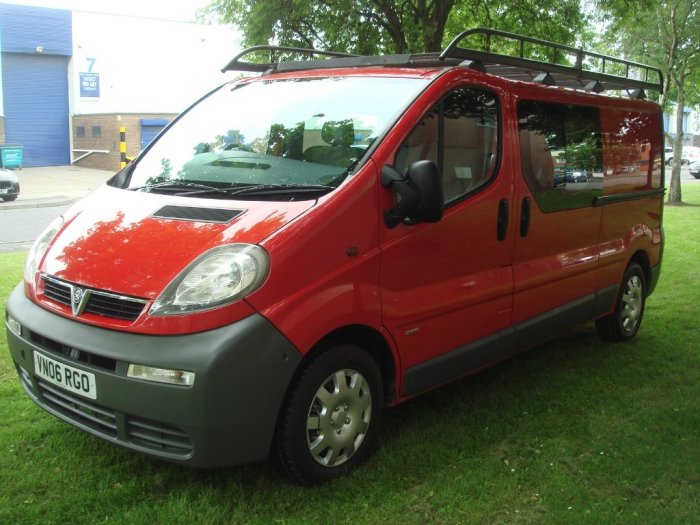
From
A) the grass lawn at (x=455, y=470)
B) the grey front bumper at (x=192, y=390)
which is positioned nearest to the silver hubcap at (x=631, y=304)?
the grass lawn at (x=455, y=470)

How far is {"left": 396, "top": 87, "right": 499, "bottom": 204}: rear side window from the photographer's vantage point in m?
3.79

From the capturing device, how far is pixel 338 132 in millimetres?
3820

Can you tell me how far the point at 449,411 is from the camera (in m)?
4.39

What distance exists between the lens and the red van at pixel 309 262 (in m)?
3.01

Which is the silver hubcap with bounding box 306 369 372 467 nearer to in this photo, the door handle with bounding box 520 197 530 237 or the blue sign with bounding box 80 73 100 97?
the door handle with bounding box 520 197 530 237

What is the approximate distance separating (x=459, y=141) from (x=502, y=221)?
22.5 inches

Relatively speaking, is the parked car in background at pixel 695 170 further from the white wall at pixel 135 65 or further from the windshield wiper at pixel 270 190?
the windshield wiper at pixel 270 190

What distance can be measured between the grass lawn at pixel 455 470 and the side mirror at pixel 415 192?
1.23 m

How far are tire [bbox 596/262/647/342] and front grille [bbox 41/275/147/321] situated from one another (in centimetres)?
414

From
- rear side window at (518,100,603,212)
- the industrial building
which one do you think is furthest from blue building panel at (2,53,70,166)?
rear side window at (518,100,603,212)

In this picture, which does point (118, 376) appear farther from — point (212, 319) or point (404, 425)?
point (404, 425)

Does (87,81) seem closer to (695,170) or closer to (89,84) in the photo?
(89,84)

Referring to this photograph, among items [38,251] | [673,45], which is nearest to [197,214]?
[38,251]

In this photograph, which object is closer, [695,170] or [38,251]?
[38,251]
